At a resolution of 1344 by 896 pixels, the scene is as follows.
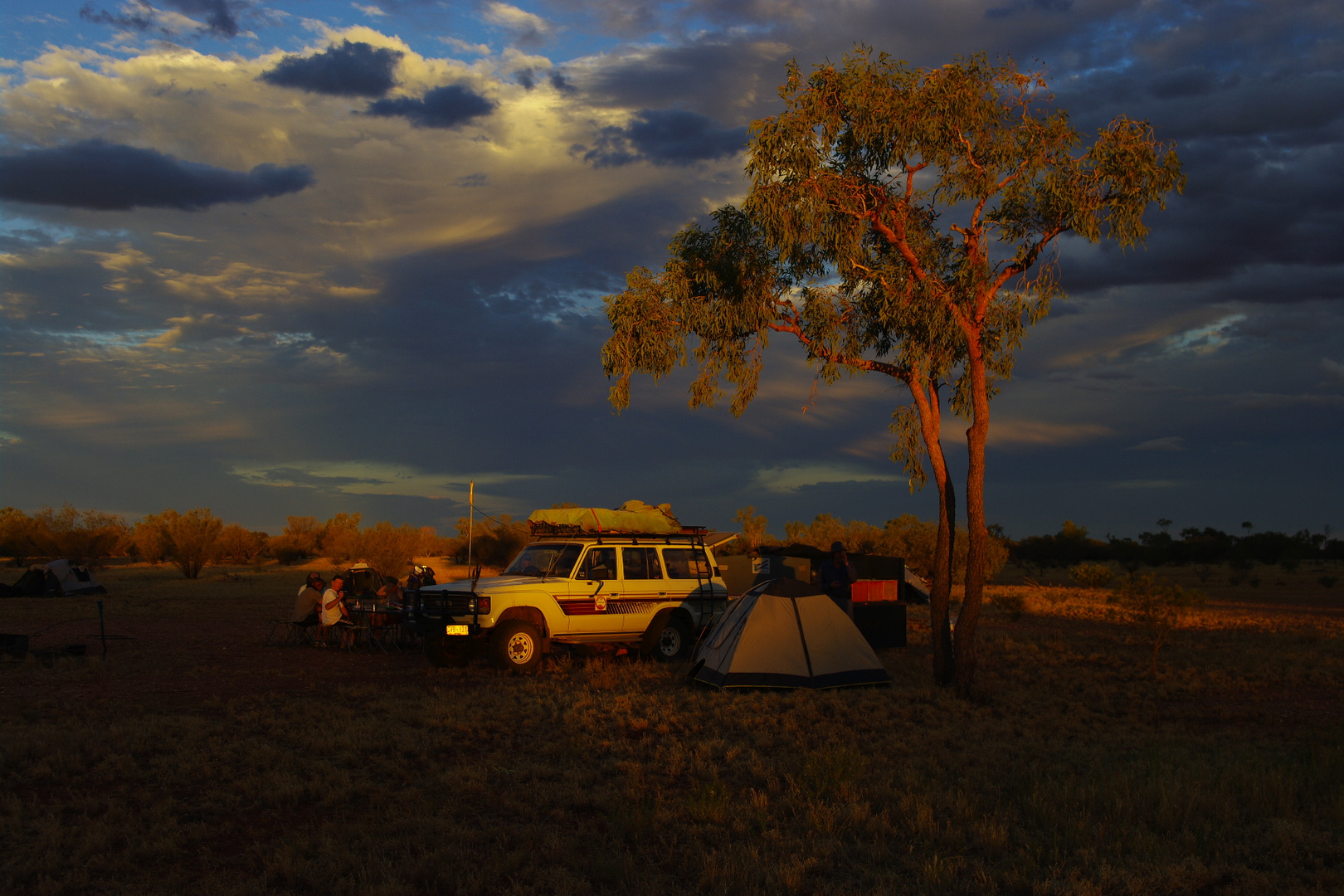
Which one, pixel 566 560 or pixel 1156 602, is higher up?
pixel 566 560

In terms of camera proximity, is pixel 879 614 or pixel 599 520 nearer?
pixel 599 520

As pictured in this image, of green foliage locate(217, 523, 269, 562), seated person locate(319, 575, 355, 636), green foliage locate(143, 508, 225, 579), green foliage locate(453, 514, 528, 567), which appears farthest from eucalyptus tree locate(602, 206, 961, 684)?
green foliage locate(217, 523, 269, 562)

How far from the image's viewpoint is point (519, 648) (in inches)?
532

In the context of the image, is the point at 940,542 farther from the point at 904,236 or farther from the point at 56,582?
the point at 56,582

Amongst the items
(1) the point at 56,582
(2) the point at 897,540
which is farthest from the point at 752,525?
(1) the point at 56,582

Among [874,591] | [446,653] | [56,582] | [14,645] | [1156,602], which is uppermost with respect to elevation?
[874,591]

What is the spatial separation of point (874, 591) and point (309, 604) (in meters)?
10.2

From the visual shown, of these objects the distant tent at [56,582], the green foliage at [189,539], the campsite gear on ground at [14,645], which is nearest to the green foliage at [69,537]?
the green foliage at [189,539]

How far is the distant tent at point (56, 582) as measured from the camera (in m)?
27.3

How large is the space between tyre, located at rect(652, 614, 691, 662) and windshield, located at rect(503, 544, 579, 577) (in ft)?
6.52

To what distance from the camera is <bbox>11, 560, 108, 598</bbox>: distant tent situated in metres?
Result: 27.3

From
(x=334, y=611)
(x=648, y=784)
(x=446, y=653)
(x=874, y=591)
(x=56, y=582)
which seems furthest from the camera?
(x=56, y=582)

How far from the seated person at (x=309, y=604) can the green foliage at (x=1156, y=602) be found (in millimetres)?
14274

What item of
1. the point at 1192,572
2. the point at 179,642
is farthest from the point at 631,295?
the point at 1192,572
